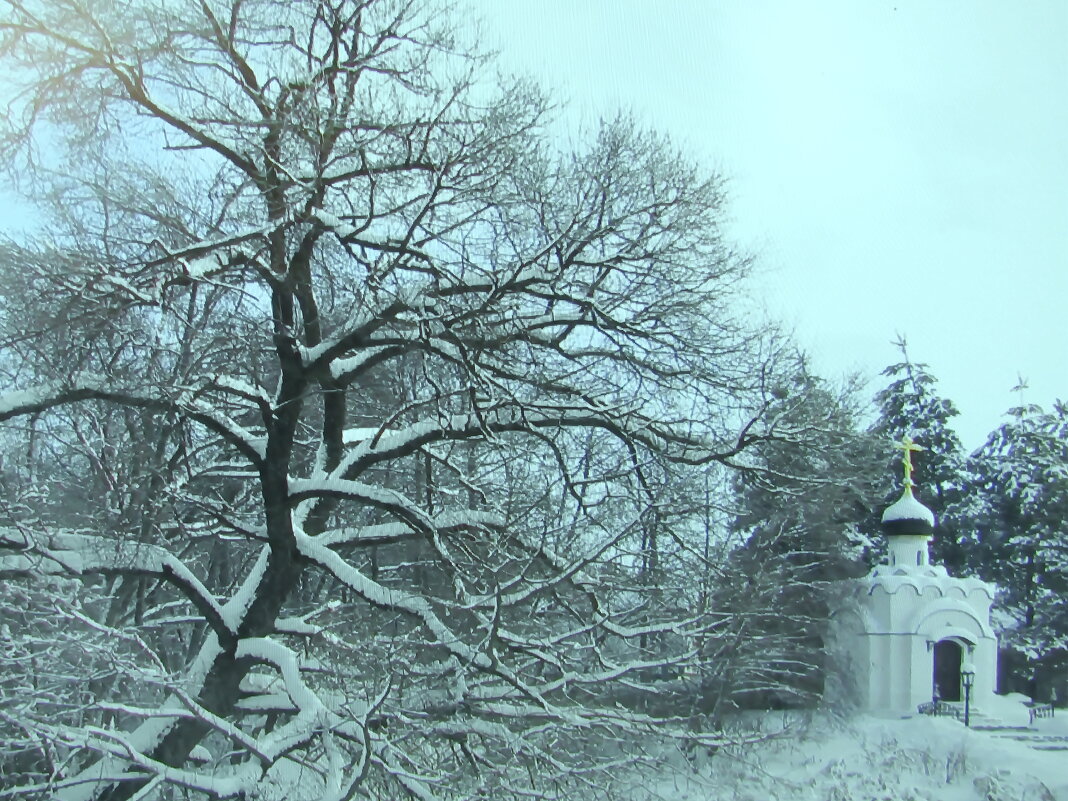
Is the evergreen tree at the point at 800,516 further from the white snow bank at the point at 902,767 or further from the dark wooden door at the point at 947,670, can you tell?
the dark wooden door at the point at 947,670

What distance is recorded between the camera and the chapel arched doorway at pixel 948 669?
78.6ft

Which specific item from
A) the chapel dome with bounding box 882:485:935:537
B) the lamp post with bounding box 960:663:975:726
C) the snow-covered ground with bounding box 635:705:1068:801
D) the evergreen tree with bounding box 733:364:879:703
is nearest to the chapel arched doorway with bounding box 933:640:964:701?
the lamp post with bounding box 960:663:975:726

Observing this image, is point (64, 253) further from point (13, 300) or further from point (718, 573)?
point (718, 573)

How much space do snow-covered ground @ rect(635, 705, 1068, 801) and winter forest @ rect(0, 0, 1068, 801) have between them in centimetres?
746

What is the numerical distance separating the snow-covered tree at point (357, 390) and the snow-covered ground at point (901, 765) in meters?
7.56

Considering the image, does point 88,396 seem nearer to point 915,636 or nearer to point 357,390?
point 357,390

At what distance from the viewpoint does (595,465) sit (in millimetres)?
8734

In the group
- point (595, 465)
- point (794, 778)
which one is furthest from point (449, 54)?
point (794, 778)

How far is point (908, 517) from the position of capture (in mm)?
24969

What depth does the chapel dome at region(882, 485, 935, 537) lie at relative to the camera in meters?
25.0

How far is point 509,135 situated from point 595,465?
253cm

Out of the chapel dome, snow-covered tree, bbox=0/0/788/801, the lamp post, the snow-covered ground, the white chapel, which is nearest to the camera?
snow-covered tree, bbox=0/0/788/801

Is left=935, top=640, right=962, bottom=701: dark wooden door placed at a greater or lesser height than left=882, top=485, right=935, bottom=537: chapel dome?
lesser

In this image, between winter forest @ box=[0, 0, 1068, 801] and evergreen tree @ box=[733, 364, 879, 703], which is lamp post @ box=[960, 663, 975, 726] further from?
winter forest @ box=[0, 0, 1068, 801]
